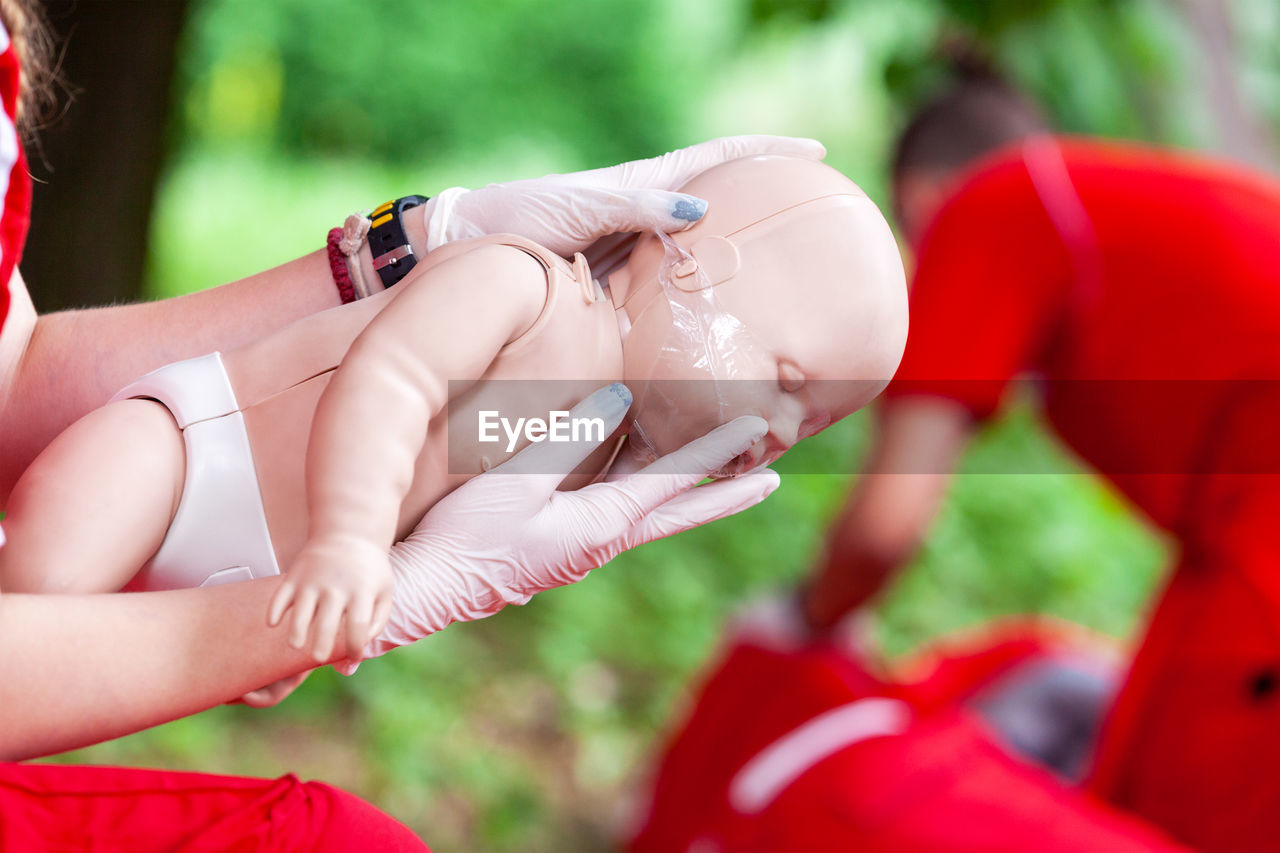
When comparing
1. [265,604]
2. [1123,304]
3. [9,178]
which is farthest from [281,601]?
[1123,304]

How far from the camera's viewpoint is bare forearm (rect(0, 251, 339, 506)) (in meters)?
0.95

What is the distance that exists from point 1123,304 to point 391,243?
1.26 metres

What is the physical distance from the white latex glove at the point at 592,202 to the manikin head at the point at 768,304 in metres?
0.04

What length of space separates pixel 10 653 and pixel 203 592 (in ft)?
0.43

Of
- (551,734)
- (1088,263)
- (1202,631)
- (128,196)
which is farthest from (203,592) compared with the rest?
(551,734)

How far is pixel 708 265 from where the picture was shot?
2.85ft

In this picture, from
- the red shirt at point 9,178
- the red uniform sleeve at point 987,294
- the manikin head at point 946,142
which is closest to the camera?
the red shirt at point 9,178

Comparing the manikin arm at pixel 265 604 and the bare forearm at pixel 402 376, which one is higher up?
the bare forearm at pixel 402 376

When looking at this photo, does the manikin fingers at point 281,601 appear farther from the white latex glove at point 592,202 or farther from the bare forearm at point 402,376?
the white latex glove at point 592,202

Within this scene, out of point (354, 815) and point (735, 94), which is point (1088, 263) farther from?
point (735, 94)

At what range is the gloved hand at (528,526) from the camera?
82 cm

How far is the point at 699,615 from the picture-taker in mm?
3352

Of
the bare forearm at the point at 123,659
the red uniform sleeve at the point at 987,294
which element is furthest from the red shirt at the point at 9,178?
the red uniform sleeve at the point at 987,294

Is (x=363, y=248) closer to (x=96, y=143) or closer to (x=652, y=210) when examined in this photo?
(x=652, y=210)
